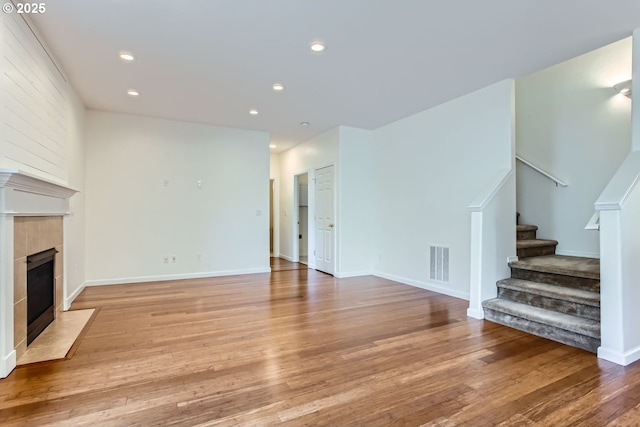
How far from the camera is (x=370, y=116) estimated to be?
5145 millimetres

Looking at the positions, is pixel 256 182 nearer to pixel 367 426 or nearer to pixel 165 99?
pixel 165 99

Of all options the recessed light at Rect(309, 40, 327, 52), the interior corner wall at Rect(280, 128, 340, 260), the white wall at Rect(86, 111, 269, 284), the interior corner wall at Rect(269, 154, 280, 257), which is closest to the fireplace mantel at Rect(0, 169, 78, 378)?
the recessed light at Rect(309, 40, 327, 52)

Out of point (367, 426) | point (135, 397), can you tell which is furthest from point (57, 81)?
point (367, 426)

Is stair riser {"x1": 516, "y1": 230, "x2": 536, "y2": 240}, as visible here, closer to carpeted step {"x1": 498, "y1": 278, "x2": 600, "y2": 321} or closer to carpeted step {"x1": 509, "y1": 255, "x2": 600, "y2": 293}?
carpeted step {"x1": 509, "y1": 255, "x2": 600, "y2": 293}

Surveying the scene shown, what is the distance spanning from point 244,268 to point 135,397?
13.3 ft

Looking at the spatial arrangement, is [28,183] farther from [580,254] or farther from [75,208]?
[580,254]

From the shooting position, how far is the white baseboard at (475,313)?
3420 mm

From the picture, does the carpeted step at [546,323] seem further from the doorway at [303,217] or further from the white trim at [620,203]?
the doorway at [303,217]

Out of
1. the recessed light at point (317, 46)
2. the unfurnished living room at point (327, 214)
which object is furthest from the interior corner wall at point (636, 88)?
the recessed light at point (317, 46)

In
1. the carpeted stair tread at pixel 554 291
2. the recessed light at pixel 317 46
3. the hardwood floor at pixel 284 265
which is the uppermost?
the recessed light at pixel 317 46

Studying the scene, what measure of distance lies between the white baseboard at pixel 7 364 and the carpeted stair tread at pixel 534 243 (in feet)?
16.2

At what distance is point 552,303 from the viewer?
3076 millimetres

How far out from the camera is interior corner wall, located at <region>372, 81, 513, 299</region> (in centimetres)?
395

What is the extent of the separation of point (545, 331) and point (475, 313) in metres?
0.67
